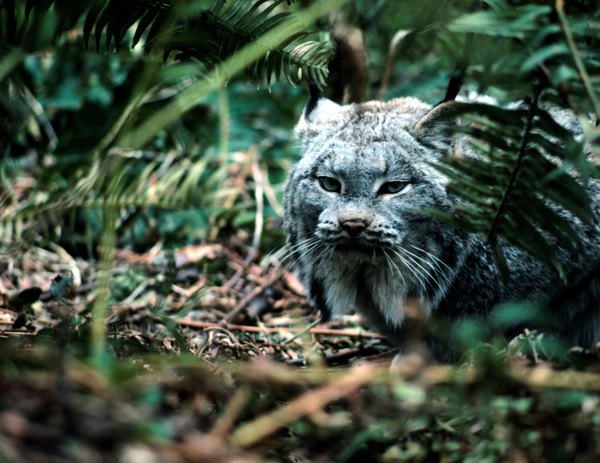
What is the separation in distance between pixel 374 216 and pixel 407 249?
249 millimetres

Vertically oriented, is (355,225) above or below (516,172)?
below

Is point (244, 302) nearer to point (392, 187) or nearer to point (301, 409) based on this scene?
point (392, 187)

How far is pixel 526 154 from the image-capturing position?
2461mm

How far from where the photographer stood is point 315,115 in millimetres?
4348

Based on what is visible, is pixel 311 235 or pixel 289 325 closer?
pixel 311 235

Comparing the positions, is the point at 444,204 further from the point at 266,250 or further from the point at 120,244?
the point at 120,244

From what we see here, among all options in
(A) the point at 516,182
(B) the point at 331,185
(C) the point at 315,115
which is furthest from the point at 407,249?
(A) the point at 516,182

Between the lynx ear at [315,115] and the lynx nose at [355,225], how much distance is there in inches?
30.5

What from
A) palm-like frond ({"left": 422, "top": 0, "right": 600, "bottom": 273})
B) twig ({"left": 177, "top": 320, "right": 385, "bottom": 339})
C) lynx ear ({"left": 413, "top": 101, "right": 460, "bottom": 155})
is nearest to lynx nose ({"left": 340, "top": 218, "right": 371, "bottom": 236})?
lynx ear ({"left": 413, "top": 101, "right": 460, "bottom": 155})

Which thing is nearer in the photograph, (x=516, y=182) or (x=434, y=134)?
(x=516, y=182)

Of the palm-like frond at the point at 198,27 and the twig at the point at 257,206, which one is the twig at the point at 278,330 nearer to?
the twig at the point at 257,206

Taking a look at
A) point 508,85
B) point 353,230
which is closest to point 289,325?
point 353,230

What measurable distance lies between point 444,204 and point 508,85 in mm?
1527

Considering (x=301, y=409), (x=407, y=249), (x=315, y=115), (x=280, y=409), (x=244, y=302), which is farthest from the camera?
(x=244, y=302)
